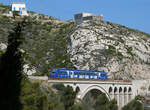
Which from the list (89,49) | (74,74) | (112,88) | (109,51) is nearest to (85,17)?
(89,49)

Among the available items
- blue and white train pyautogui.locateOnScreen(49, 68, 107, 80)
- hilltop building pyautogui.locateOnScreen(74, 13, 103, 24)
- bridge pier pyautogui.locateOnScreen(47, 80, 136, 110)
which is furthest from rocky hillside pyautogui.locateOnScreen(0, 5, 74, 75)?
bridge pier pyautogui.locateOnScreen(47, 80, 136, 110)

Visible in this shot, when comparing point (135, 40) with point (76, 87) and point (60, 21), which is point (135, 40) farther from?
point (76, 87)

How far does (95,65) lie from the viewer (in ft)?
336

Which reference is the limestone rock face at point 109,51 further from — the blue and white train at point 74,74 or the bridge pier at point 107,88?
the blue and white train at point 74,74

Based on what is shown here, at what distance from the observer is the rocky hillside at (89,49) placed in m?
104

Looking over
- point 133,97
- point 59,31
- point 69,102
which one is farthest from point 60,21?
point 69,102

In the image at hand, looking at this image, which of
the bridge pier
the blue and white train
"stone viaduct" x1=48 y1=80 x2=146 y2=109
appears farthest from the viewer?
"stone viaduct" x1=48 y1=80 x2=146 y2=109

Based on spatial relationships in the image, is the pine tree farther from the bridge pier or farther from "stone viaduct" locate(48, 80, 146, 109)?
the bridge pier

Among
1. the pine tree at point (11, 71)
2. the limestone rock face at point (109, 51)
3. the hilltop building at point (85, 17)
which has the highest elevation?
the hilltop building at point (85, 17)

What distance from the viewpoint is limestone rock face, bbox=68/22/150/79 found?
10344cm

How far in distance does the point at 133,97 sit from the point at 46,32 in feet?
180

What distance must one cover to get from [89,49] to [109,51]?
7.23 metres

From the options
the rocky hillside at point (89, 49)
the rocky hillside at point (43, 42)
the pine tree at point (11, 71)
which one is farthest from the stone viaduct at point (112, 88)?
the pine tree at point (11, 71)

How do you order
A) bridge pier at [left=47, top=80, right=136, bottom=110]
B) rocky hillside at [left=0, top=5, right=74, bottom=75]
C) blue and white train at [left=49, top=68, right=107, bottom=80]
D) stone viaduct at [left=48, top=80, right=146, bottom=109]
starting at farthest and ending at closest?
rocky hillside at [left=0, top=5, right=74, bottom=75]
stone viaduct at [left=48, top=80, right=146, bottom=109]
bridge pier at [left=47, top=80, right=136, bottom=110]
blue and white train at [left=49, top=68, right=107, bottom=80]
